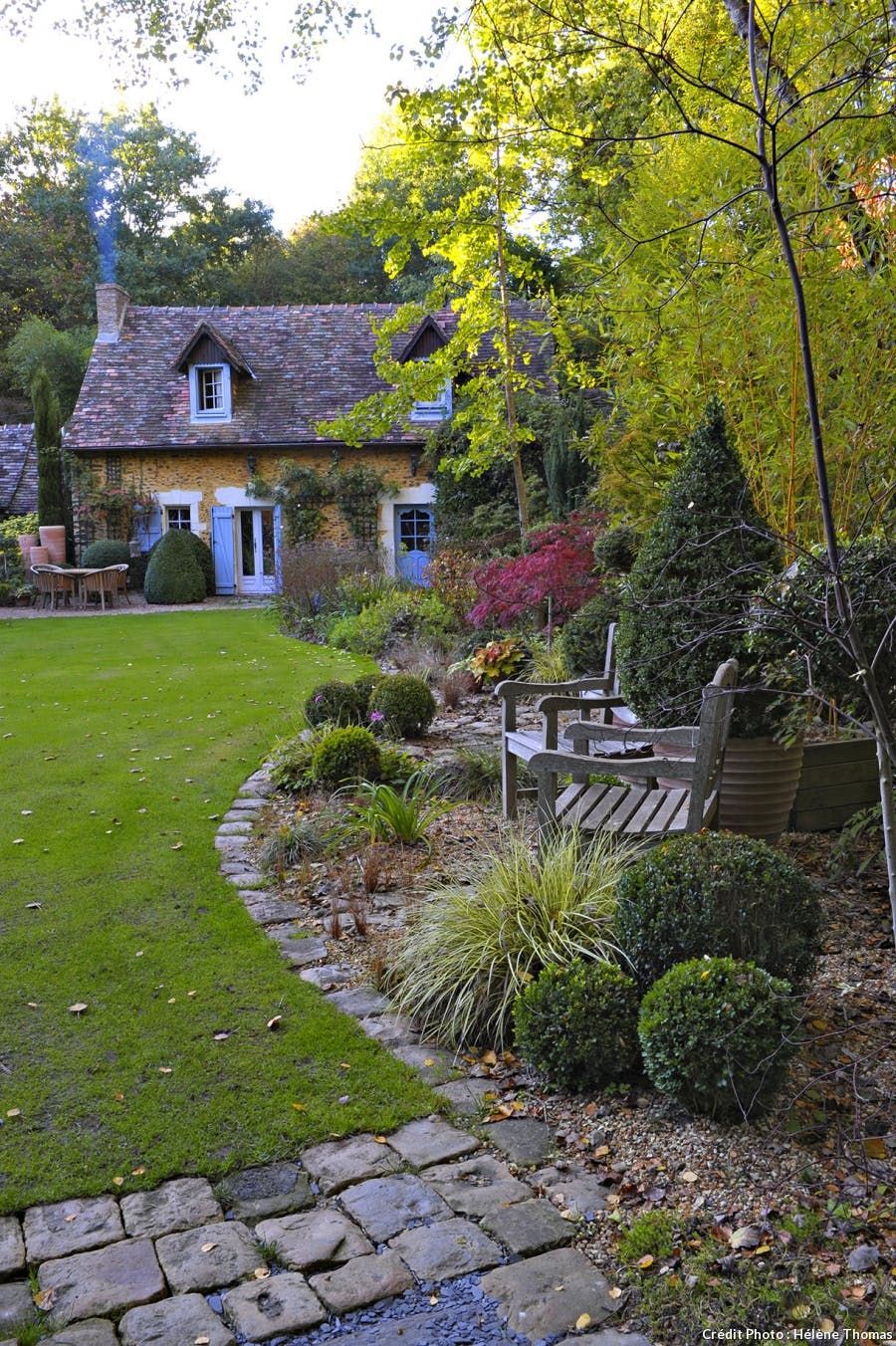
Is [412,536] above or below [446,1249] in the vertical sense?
above

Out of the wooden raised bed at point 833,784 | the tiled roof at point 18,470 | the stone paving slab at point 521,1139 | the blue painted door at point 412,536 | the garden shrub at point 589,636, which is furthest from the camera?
the tiled roof at point 18,470

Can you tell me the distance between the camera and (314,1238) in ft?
8.15

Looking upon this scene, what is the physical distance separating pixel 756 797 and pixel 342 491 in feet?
53.1

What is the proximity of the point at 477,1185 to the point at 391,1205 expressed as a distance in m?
0.24

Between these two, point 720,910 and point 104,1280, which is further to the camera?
point 720,910

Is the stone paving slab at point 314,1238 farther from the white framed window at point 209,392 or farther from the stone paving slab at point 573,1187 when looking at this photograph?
the white framed window at point 209,392

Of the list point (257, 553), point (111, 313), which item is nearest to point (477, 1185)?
point (257, 553)

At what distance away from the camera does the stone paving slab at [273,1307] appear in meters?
2.20

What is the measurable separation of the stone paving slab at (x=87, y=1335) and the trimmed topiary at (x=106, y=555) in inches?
729

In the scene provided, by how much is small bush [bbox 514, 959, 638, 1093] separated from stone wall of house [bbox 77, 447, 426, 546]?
17.5 meters

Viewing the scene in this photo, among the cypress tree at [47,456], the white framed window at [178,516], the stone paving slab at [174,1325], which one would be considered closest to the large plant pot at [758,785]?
the stone paving slab at [174,1325]

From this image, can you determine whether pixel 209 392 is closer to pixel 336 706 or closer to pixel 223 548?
pixel 223 548

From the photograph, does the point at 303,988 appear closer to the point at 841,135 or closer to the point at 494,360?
the point at 841,135

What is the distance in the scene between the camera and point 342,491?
1998 cm
